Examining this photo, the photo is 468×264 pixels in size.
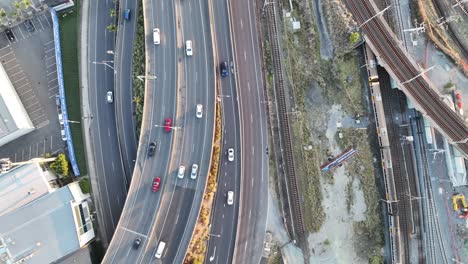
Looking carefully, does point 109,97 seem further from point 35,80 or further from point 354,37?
point 354,37


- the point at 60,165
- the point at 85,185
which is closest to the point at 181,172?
the point at 85,185

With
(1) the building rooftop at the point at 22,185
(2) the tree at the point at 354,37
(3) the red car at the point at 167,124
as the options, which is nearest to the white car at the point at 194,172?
(3) the red car at the point at 167,124

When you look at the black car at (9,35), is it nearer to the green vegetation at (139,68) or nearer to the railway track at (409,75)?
the green vegetation at (139,68)

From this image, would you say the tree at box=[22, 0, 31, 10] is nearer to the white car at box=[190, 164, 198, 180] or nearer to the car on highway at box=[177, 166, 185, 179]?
the car on highway at box=[177, 166, 185, 179]

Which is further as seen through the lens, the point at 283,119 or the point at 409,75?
the point at 283,119

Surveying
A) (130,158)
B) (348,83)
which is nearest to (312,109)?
(348,83)

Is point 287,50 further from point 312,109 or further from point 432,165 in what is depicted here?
point 432,165
